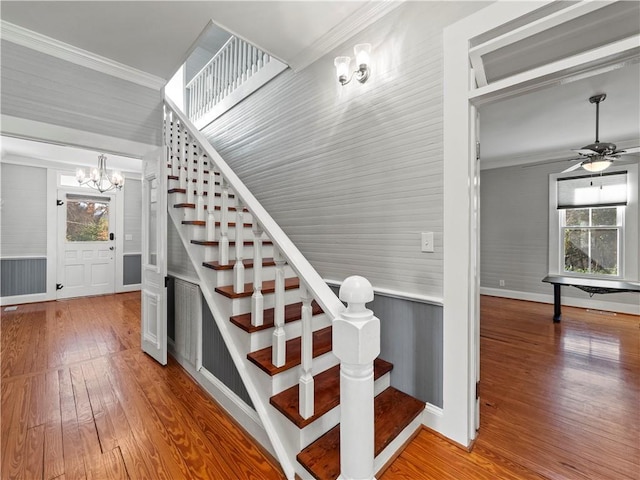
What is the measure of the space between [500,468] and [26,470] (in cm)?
243

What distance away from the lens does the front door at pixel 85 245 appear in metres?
5.43

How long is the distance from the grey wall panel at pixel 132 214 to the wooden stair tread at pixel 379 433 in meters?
6.33

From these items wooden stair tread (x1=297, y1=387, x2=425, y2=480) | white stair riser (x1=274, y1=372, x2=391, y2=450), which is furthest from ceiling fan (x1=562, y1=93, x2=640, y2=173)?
white stair riser (x1=274, y1=372, x2=391, y2=450)

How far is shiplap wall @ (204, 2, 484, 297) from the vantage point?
172cm

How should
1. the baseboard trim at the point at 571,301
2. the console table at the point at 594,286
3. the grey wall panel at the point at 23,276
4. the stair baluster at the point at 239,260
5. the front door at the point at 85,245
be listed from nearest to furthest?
the stair baluster at the point at 239,260 < the console table at the point at 594,286 < the baseboard trim at the point at 571,301 < the grey wall panel at the point at 23,276 < the front door at the point at 85,245

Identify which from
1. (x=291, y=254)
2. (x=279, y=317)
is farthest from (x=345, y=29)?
(x=279, y=317)

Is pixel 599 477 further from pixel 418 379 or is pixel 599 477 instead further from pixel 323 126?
pixel 323 126

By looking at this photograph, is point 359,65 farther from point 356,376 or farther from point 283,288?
point 356,376

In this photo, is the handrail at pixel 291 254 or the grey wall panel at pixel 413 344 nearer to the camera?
the handrail at pixel 291 254

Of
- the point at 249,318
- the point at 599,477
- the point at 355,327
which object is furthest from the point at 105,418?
the point at 599,477

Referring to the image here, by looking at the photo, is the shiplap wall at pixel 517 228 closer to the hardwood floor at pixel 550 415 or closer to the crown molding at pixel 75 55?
the hardwood floor at pixel 550 415

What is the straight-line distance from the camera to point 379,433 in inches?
58.4

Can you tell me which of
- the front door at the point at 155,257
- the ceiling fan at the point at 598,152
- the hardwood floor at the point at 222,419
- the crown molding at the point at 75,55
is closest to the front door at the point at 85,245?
the hardwood floor at the point at 222,419

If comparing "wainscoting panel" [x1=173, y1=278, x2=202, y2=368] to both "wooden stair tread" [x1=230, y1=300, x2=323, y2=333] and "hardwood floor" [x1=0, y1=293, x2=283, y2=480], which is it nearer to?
"hardwood floor" [x1=0, y1=293, x2=283, y2=480]
